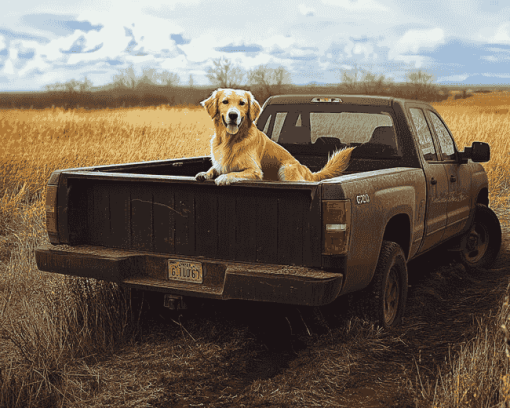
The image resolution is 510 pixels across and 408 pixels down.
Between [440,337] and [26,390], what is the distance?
304cm

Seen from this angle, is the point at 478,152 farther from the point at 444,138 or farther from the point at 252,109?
the point at 252,109

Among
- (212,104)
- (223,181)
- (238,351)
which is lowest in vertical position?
(238,351)

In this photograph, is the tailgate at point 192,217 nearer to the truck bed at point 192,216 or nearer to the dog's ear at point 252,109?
the truck bed at point 192,216

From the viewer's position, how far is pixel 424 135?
5.76m

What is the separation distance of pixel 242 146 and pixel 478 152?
2821 mm

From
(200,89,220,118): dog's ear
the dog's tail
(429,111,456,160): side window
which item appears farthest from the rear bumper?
(429,111,456,160): side window

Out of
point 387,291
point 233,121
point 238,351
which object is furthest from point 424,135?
point 238,351

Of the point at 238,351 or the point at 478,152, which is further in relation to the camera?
the point at 478,152

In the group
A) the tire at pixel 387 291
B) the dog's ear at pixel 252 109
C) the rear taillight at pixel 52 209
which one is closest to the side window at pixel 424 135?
the tire at pixel 387 291

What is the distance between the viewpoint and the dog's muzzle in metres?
4.32

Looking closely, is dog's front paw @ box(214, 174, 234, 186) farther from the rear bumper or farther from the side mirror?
the side mirror

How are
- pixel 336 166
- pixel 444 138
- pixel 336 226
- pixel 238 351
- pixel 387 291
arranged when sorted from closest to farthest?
pixel 336 226 < pixel 238 351 < pixel 387 291 < pixel 336 166 < pixel 444 138

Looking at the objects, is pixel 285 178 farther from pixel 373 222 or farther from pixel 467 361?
pixel 467 361

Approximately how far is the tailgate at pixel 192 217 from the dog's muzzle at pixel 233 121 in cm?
55
